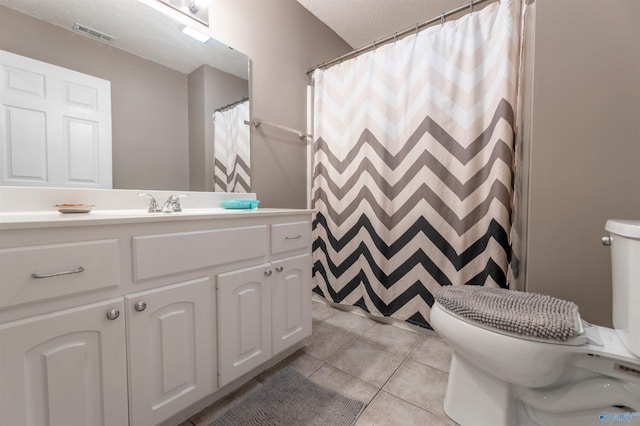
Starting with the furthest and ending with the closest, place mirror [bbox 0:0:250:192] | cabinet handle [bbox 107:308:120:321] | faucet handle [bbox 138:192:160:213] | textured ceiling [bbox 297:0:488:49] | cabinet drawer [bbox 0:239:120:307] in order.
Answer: textured ceiling [bbox 297:0:488:49], faucet handle [bbox 138:192:160:213], mirror [bbox 0:0:250:192], cabinet handle [bbox 107:308:120:321], cabinet drawer [bbox 0:239:120:307]

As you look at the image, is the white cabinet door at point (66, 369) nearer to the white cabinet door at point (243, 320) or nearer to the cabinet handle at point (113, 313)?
the cabinet handle at point (113, 313)

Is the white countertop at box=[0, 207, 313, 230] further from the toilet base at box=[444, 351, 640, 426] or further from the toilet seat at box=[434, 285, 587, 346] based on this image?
the toilet base at box=[444, 351, 640, 426]

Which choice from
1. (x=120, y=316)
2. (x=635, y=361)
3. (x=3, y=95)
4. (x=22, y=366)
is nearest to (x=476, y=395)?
(x=635, y=361)

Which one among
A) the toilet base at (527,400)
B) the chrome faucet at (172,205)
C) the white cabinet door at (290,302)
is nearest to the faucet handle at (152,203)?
the chrome faucet at (172,205)

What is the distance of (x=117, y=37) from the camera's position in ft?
3.88

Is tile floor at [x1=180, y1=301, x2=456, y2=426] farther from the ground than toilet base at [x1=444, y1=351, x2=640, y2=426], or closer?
closer

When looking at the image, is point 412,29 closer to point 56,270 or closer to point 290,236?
point 290,236

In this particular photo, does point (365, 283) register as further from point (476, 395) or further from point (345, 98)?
point (345, 98)

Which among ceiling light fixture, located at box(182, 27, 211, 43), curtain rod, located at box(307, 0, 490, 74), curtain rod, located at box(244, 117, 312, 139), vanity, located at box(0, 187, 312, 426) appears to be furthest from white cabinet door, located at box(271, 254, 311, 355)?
curtain rod, located at box(307, 0, 490, 74)

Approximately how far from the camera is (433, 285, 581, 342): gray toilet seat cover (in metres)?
0.79

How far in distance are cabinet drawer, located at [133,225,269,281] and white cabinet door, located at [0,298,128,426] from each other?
0.14 m

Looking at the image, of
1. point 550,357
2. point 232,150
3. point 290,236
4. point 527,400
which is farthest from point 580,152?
point 232,150

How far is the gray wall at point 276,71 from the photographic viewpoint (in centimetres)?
168

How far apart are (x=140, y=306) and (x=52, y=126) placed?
80 cm
